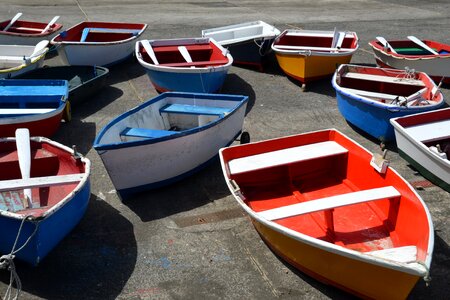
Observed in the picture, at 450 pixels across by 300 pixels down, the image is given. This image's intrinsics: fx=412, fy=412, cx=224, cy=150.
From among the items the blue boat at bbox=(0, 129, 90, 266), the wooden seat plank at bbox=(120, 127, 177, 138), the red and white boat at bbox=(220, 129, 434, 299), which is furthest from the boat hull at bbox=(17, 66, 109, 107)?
the red and white boat at bbox=(220, 129, 434, 299)

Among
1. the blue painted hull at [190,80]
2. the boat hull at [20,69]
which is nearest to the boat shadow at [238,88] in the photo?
the blue painted hull at [190,80]

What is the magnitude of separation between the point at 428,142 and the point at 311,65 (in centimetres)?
413

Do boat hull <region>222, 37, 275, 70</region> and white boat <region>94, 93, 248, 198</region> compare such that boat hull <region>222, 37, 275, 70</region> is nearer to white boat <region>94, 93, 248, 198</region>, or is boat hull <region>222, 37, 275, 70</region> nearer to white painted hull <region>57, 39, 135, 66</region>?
white painted hull <region>57, 39, 135, 66</region>

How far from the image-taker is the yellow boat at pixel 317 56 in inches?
404

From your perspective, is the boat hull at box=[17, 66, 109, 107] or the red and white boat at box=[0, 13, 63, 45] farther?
the red and white boat at box=[0, 13, 63, 45]

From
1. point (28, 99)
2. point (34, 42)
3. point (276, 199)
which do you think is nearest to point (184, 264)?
point (276, 199)

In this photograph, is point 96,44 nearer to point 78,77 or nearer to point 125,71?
point 78,77

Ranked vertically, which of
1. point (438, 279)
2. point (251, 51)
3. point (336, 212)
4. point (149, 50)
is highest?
point (149, 50)

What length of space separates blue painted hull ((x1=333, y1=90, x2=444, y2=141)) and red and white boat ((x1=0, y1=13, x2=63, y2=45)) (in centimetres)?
928

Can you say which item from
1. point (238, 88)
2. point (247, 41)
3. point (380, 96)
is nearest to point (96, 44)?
point (238, 88)

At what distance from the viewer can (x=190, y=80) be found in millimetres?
9273

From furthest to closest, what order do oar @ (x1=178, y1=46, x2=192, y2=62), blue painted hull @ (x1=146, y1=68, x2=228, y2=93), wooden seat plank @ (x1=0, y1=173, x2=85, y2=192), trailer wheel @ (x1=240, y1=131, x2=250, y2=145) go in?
oar @ (x1=178, y1=46, x2=192, y2=62)
blue painted hull @ (x1=146, y1=68, x2=228, y2=93)
trailer wheel @ (x1=240, y1=131, x2=250, y2=145)
wooden seat plank @ (x1=0, y1=173, x2=85, y2=192)

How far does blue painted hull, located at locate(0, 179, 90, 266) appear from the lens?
4.67 metres

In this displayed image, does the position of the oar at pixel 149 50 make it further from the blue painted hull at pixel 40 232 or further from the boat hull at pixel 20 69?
the blue painted hull at pixel 40 232
